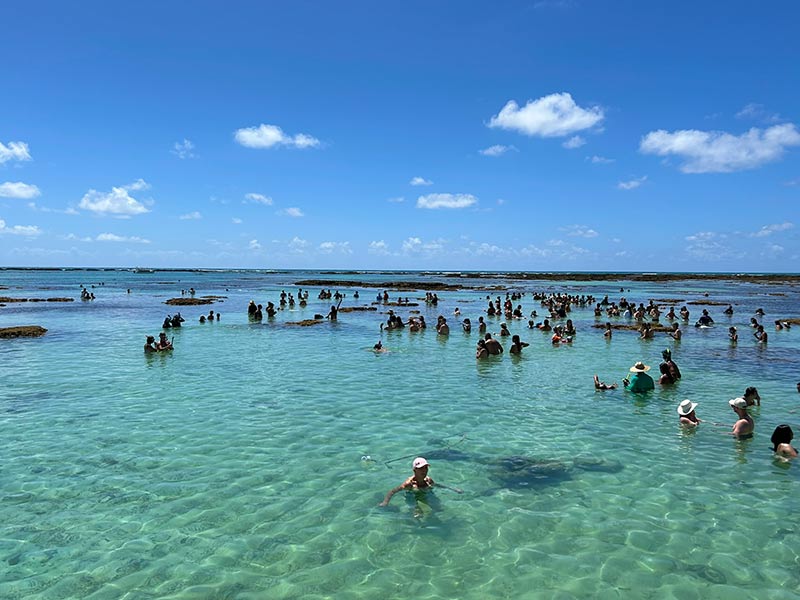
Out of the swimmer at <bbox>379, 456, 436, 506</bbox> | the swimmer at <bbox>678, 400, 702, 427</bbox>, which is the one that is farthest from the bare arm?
the swimmer at <bbox>678, 400, 702, 427</bbox>

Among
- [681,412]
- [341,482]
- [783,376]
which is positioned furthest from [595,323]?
[341,482]

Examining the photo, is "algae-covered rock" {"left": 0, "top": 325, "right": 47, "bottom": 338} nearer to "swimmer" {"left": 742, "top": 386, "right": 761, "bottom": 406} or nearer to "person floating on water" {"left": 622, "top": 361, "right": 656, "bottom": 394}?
"person floating on water" {"left": 622, "top": 361, "right": 656, "bottom": 394}


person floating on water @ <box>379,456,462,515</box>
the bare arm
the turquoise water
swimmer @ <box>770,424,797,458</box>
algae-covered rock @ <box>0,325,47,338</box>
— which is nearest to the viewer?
the turquoise water

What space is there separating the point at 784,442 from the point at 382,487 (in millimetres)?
9417

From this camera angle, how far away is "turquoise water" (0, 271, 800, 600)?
305 inches

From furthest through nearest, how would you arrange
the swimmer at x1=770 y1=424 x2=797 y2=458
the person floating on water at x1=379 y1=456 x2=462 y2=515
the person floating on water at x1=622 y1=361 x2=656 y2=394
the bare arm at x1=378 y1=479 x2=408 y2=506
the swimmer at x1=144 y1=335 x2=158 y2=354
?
1. the swimmer at x1=144 y1=335 x2=158 y2=354
2. the person floating on water at x1=622 y1=361 x2=656 y2=394
3. the swimmer at x1=770 y1=424 x2=797 y2=458
4. the person floating on water at x1=379 y1=456 x2=462 y2=515
5. the bare arm at x1=378 y1=479 x2=408 y2=506

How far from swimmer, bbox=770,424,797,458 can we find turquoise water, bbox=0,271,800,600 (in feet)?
1.26

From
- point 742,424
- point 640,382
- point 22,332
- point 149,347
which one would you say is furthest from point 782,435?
point 22,332

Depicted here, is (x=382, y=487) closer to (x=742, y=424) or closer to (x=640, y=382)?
(x=742, y=424)

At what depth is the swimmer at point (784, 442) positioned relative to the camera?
12180mm

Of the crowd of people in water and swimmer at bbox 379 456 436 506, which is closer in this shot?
swimmer at bbox 379 456 436 506

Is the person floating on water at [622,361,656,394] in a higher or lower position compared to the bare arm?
higher

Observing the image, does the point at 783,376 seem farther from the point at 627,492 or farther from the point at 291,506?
the point at 291,506

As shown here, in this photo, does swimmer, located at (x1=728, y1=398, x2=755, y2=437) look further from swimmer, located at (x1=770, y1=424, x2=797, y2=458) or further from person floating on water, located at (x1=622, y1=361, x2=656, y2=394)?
person floating on water, located at (x1=622, y1=361, x2=656, y2=394)
